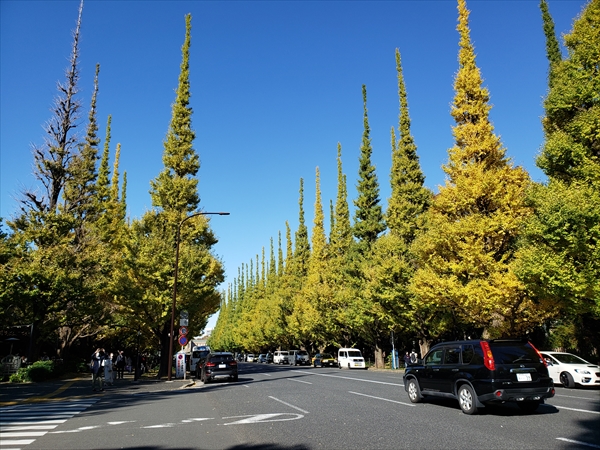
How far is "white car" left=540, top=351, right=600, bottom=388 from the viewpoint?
53.8 feet

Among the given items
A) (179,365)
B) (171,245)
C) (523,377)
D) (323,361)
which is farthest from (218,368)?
(323,361)

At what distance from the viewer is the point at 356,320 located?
120 feet

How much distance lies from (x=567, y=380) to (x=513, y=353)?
32.3 ft

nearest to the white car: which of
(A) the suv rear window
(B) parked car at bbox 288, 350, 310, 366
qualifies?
(A) the suv rear window

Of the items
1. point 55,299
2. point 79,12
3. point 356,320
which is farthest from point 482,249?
point 79,12

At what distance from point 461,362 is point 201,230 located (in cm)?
2267

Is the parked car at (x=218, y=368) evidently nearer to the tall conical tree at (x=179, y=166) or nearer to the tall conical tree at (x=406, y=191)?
the tall conical tree at (x=179, y=166)

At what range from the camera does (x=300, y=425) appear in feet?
29.6

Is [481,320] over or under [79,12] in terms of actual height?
under

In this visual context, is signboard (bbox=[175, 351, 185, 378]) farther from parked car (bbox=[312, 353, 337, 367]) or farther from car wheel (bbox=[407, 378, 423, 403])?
parked car (bbox=[312, 353, 337, 367])

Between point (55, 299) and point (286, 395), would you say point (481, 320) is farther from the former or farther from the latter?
point (55, 299)

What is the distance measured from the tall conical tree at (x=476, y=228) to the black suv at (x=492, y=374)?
1114 centimetres

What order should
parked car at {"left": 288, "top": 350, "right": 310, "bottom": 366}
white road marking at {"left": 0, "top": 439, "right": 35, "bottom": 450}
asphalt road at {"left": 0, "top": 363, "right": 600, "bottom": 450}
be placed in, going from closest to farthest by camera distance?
asphalt road at {"left": 0, "top": 363, "right": 600, "bottom": 450} < white road marking at {"left": 0, "top": 439, "right": 35, "bottom": 450} < parked car at {"left": 288, "top": 350, "right": 310, "bottom": 366}

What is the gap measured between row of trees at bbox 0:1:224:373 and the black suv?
19614mm
